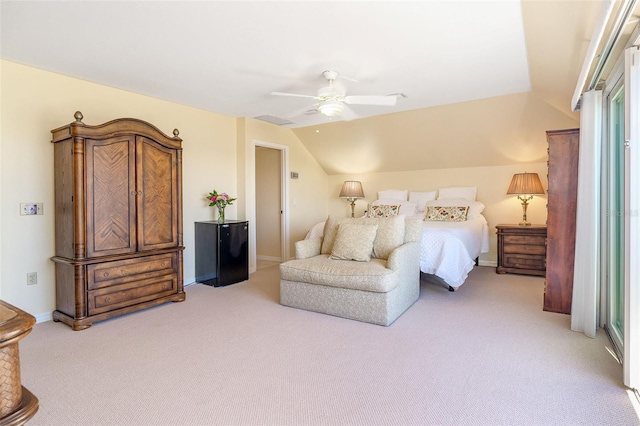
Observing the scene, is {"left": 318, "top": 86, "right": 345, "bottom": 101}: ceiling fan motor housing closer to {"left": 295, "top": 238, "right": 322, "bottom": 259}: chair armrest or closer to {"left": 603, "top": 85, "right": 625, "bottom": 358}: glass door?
{"left": 295, "top": 238, "right": 322, "bottom": 259}: chair armrest

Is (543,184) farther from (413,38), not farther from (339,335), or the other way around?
(339,335)

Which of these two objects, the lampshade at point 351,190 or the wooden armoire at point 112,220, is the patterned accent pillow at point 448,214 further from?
the wooden armoire at point 112,220

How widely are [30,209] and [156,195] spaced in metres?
1.10

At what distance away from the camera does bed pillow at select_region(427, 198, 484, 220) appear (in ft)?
18.1

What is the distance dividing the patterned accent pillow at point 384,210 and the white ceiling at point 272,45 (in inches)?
91.8

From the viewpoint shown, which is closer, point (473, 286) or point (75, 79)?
point (75, 79)

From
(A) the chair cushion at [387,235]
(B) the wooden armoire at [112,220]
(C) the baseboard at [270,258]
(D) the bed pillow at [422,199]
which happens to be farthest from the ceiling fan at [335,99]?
(C) the baseboard at [270,258]

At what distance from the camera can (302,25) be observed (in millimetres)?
2561

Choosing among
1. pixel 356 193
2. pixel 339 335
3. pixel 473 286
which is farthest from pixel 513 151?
pixel 339 335

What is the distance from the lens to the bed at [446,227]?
3.96 m

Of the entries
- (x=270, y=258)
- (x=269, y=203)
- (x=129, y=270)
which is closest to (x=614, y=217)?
(x=129, y=270)

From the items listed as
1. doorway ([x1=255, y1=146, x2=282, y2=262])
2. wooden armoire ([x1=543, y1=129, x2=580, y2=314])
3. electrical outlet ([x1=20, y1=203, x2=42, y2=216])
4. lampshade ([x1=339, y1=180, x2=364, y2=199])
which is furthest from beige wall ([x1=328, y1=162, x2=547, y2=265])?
electrical outlet ([x1=20, y1=203, x2=42, y2=216])

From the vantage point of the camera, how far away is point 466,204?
5652 millimetres

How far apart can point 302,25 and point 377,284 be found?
2189 millimetres
